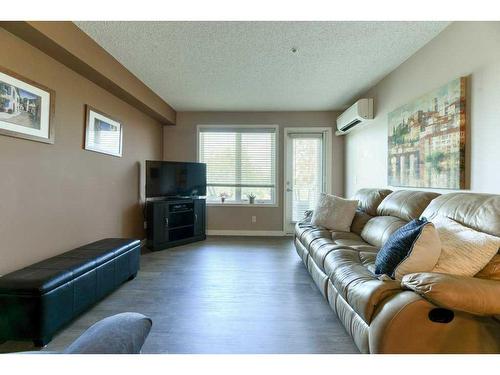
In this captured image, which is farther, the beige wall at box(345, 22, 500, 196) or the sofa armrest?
the beige wall at box(345, 22, 500, 196)

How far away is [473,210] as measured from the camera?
5.68ft

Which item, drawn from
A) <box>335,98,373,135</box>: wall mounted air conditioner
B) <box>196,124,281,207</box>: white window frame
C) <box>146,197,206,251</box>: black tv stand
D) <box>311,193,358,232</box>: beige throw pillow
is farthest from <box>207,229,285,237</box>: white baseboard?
<box>335,98,373,135</box>: wall mounted air conditioner

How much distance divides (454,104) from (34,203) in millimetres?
3579

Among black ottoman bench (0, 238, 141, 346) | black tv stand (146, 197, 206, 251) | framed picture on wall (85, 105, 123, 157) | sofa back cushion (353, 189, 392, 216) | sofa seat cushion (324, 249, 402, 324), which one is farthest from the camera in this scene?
black tv stand (146, 197, 206, 251)

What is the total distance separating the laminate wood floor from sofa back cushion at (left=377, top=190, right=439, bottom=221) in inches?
43.3

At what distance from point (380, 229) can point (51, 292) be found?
2732 millimetres

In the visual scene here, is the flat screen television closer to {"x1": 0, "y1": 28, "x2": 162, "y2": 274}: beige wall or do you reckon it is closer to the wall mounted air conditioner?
{"x1": 0, "y1": 28, "x2": 162, "y2": 274}: beige wall

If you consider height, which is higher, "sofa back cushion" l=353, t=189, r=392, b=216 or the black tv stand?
"sofa back cushion" l=353, t=189, r=392, b=216

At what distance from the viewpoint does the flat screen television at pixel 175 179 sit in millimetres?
4211

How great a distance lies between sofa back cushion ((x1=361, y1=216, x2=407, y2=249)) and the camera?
2445mm

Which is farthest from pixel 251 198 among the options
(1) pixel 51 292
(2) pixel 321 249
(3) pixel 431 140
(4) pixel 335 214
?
(1) pixel 51 292

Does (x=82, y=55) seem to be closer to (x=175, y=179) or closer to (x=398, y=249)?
(x=175, y=179)
